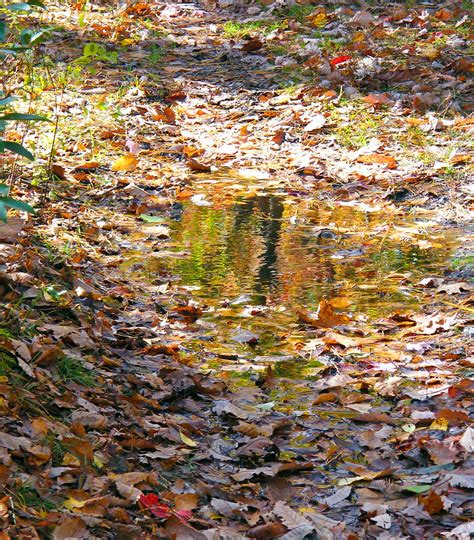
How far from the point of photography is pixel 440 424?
315cm

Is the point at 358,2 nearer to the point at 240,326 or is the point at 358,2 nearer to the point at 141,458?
the point at 240,326

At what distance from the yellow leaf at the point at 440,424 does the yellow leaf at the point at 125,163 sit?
3550mm

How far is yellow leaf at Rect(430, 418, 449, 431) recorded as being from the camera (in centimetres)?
313

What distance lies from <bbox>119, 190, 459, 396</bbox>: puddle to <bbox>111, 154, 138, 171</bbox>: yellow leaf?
2.02 ft

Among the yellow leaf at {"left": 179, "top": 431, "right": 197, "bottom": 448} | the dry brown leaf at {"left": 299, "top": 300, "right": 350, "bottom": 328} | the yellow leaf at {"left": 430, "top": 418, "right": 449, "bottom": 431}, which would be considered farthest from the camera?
the dry brown leaf at {"left": 299, "top": 300, "right": 350, "bottom": 328}

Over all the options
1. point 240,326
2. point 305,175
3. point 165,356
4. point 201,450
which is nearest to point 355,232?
point 305,175

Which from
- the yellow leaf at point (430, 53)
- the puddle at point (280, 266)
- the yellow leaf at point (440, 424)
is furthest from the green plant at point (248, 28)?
the yellow leaf at point (440, 424)

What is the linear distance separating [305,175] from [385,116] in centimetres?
102

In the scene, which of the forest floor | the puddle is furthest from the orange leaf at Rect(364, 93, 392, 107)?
the puddle

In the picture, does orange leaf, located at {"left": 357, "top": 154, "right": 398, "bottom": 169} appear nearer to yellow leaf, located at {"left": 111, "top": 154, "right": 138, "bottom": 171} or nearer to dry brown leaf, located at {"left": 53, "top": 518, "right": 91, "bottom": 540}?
yellow leaf, located at {"left": 111, "top": 154, "right": 138, "bottom": 171}

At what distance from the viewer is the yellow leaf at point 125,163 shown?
616cm

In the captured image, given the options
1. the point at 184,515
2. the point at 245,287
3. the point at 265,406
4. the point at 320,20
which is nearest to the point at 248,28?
the point at 320,20

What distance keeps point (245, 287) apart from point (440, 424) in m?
1.57

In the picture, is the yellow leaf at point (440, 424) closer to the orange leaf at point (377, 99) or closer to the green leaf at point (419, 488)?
the green leaf at point (419, 488)
